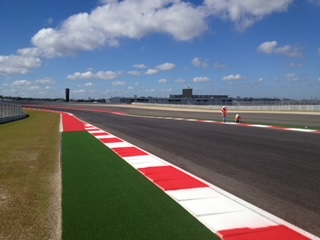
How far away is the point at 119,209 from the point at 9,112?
104 ft

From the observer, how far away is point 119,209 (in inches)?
212

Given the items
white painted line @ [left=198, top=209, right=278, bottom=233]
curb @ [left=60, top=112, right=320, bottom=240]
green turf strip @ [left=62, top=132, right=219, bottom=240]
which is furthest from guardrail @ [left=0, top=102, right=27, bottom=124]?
white painted line @ [left=198, top=209, right=278, bottom=233]

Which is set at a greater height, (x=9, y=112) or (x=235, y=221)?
(x=9, y=112)

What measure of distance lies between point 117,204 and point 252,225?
6.71 feet

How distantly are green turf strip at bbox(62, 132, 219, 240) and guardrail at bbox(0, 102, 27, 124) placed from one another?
2498 cm

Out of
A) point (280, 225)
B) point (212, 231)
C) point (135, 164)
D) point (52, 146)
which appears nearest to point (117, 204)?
point (212, 231)

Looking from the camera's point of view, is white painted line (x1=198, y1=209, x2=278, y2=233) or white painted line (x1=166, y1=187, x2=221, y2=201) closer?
white painted line (x1=198, y1=209, x2=278, y2=233)

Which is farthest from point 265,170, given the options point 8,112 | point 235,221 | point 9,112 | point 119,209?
point 9,112

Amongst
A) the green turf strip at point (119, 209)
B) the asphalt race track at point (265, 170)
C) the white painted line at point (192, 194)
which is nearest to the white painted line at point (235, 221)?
the green turf strip at point (119, 209)

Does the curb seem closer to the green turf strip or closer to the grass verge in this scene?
the green turf strip

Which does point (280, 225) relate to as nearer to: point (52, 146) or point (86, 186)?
point (86, 186)

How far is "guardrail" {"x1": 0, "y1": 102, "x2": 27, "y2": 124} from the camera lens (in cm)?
3117

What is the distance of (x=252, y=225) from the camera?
4695 mm

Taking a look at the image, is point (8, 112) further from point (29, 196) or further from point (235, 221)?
point (235, 221)
